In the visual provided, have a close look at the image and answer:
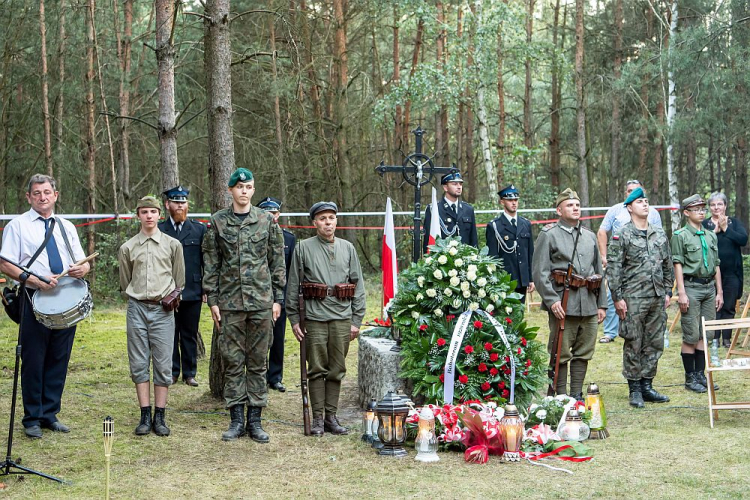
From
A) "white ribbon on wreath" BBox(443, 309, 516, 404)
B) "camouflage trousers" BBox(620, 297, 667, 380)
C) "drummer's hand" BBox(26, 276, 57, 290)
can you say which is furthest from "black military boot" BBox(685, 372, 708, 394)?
"drummer's hand" BBox(26, 276, 57, 290)

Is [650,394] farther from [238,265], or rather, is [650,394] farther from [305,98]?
[305,98]

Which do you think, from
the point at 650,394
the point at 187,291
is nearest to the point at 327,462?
the point at 187,291

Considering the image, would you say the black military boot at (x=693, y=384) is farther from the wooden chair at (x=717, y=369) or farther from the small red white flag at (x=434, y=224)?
the small red white flag at (x=434, y=224)

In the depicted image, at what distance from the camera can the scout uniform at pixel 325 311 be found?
6.55 metres

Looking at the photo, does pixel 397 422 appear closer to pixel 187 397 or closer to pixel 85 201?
pixel 187 397

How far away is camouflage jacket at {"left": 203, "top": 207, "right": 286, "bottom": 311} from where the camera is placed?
6.29m

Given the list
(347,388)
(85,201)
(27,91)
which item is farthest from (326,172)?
(347,388)

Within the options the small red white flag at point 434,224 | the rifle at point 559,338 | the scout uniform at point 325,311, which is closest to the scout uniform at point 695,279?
the rifle at point 559,338

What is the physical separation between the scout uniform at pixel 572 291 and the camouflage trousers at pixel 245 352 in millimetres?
2499

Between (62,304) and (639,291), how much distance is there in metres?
4.95

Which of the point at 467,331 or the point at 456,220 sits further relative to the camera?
the point at 456,220

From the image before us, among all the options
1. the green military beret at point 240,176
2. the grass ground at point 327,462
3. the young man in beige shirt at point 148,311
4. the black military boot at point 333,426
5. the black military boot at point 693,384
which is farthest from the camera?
the black military boot at point 693,384

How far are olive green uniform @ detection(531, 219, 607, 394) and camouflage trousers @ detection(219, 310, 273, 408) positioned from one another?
2.50 metres

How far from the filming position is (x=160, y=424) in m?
6.48
